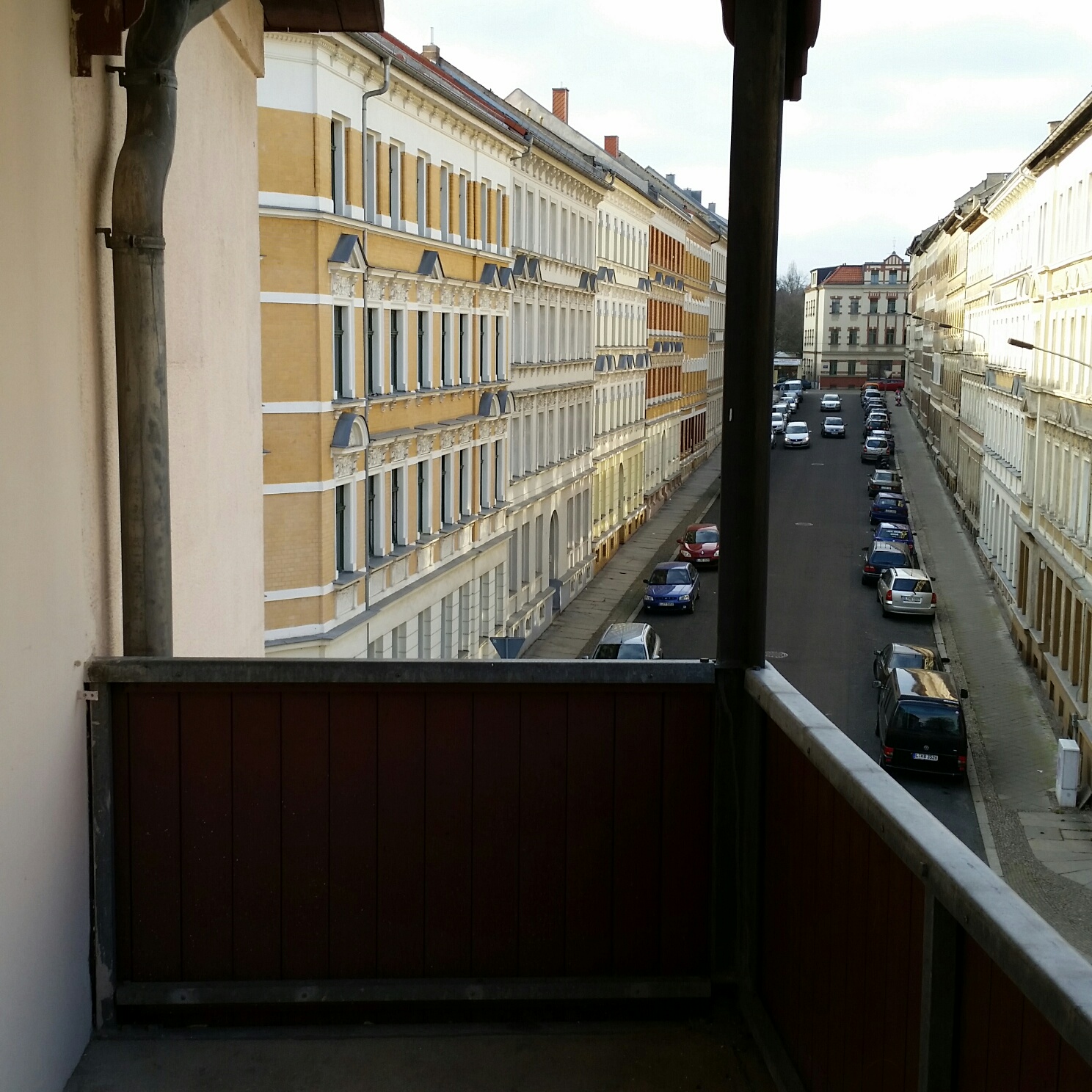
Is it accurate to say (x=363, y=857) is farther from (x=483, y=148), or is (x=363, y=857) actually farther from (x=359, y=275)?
(x=483, y=148)

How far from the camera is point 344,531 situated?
23562 mm

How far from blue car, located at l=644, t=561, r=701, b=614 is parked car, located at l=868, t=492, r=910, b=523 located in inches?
612

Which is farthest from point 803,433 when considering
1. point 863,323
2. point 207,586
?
point 207,586

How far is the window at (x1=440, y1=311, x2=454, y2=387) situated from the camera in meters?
29.0

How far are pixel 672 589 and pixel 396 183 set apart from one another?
18781mm

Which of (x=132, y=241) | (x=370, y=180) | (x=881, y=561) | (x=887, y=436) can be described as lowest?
(x=881, y=561)

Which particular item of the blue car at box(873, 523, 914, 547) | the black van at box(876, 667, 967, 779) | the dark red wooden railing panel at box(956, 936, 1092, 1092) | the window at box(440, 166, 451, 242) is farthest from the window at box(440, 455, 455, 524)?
the dark red wooden railing panel at box(956, 936, 1092, 1092)

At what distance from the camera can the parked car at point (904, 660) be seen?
30.7 m

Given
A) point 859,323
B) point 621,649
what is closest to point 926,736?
point 621,649

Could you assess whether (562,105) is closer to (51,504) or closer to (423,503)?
(423,503)

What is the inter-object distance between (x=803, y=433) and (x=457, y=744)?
86790 mm

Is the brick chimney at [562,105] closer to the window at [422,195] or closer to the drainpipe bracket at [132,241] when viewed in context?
the window at [422,195]

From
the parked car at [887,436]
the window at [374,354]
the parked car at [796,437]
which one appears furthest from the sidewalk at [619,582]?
the parked car at [796,437]

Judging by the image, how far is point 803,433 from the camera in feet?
297
